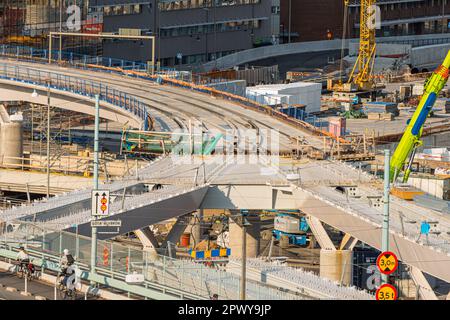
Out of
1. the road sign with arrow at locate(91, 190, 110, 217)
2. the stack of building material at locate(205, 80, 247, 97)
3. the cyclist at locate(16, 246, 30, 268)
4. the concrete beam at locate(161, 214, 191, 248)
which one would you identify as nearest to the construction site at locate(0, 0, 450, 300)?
the road sign with arrow at locate(91, 190, 110, 217)

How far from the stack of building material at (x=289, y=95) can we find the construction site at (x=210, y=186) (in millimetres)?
219

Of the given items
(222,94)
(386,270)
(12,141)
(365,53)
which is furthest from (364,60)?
(386,270)

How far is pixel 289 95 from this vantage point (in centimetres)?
11056

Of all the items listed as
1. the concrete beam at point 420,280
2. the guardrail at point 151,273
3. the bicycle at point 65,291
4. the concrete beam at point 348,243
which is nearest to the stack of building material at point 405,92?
the concrete beam at point 348,243

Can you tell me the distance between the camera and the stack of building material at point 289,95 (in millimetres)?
108250

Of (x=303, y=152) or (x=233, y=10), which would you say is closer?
(x=303, y=152)

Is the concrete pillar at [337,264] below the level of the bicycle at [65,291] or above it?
below

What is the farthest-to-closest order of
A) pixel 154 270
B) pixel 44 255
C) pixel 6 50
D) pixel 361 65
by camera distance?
pixel 361 65
pixel 6 50
pixel 44 255
pixel 154 270

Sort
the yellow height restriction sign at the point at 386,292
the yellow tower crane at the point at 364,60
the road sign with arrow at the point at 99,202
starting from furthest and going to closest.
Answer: the yellow tower crane at the point at 364,60
the road sign with arrow at the point at 99,202
the yellow height restriction sign at the point at 386,292

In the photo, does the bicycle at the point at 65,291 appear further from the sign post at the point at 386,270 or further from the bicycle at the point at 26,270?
the sign post at the point at 386,270

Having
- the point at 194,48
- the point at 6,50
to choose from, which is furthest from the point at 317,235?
the point at 194,48

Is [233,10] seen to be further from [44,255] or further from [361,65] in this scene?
[44,255]
